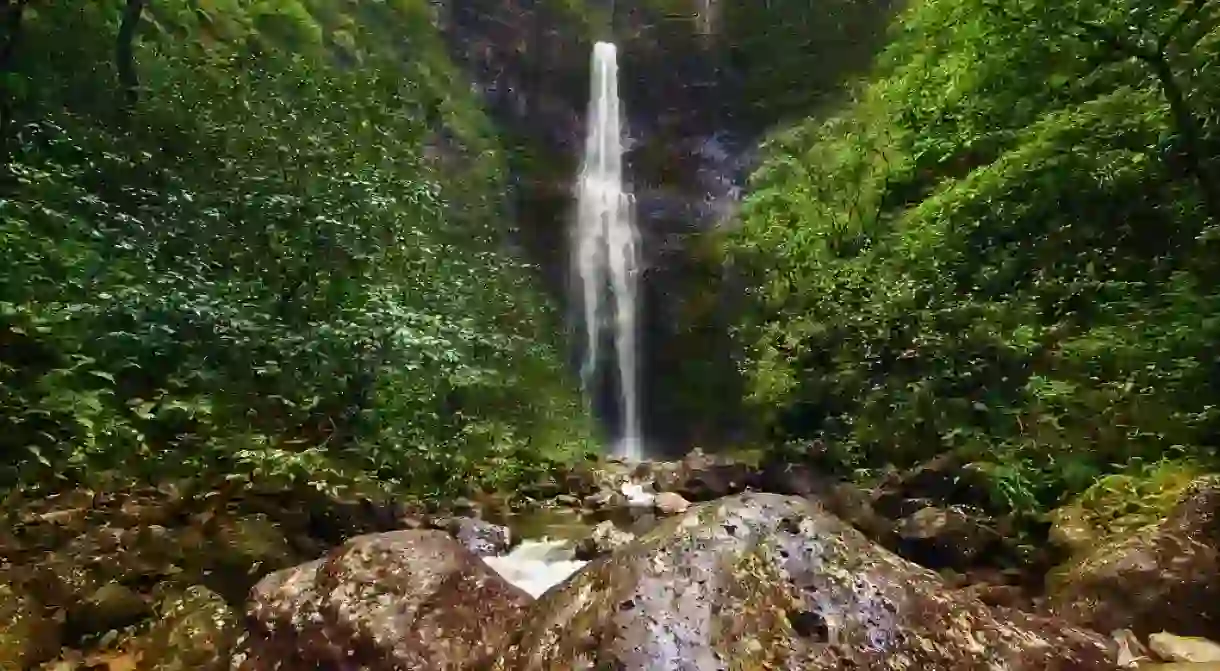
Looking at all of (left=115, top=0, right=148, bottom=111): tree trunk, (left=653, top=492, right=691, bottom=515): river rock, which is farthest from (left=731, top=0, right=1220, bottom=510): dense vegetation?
(left=115, top=0, right=148, bottom=111): tree trunk

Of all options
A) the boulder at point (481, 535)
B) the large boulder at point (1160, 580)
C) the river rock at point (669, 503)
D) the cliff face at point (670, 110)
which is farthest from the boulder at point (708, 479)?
the large boulder at point (1160, 580)

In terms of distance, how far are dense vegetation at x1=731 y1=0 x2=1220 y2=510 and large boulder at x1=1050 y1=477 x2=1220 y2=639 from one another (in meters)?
1.15

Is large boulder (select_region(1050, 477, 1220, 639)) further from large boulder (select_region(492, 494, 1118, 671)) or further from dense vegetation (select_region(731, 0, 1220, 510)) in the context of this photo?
large boulder (select_region(492, 494, 1118, 671))

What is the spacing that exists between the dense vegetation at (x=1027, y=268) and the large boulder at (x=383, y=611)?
4.21 meters

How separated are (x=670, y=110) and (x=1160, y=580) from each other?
15.5 meters

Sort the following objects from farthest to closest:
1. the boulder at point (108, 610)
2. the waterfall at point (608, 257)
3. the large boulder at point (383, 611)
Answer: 1. the waterfall at point (608, 257)
2. the boulder at point (108, 610)
3. the large boulder at point (383, 611)

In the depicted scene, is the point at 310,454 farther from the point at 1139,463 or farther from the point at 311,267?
the point at 1139,463

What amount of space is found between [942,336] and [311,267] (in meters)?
6.27

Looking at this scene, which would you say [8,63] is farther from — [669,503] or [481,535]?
[669,503]

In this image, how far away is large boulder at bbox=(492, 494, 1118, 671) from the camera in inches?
92.7

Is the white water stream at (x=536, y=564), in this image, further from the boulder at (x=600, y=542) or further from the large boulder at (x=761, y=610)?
the large boulder at (x=761, y=610)

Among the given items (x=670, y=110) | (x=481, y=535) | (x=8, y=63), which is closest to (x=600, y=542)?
(x=481, y=535)

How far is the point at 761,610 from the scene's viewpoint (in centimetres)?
247

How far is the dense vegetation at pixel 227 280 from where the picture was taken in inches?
260
